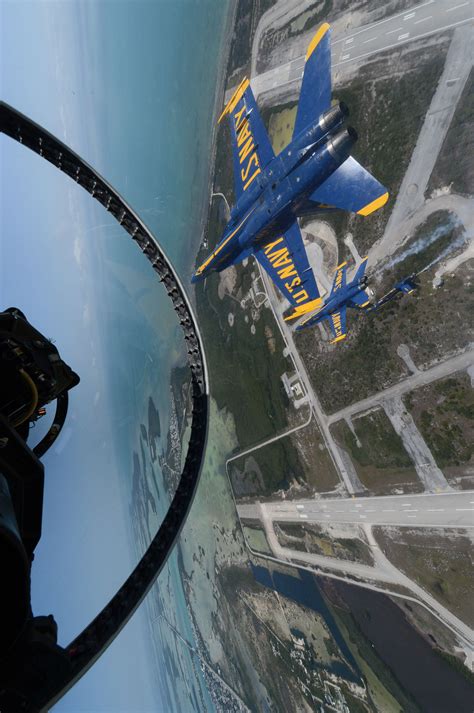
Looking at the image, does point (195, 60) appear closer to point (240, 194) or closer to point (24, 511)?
point (240, 194)

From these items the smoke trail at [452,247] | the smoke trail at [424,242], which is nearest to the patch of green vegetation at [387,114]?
→ the smoke trail at [424,242]

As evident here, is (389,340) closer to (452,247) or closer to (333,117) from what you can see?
(452,247)

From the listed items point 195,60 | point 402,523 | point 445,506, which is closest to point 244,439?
point 402,523

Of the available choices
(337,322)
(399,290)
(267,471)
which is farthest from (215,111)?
(267,471)

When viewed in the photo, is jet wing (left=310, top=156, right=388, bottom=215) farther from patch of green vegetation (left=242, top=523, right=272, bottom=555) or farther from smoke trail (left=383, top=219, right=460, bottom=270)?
patch of green vegetation (left=242, top=523, right=272, bottom=555)

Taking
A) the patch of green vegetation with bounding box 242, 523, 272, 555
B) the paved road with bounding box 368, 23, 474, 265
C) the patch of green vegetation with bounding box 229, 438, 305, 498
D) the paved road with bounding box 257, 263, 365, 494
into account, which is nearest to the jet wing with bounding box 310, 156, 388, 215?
the paved road with bounding box 368, 23, 474, 265

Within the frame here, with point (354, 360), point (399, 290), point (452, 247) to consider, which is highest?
point (452, 247)
